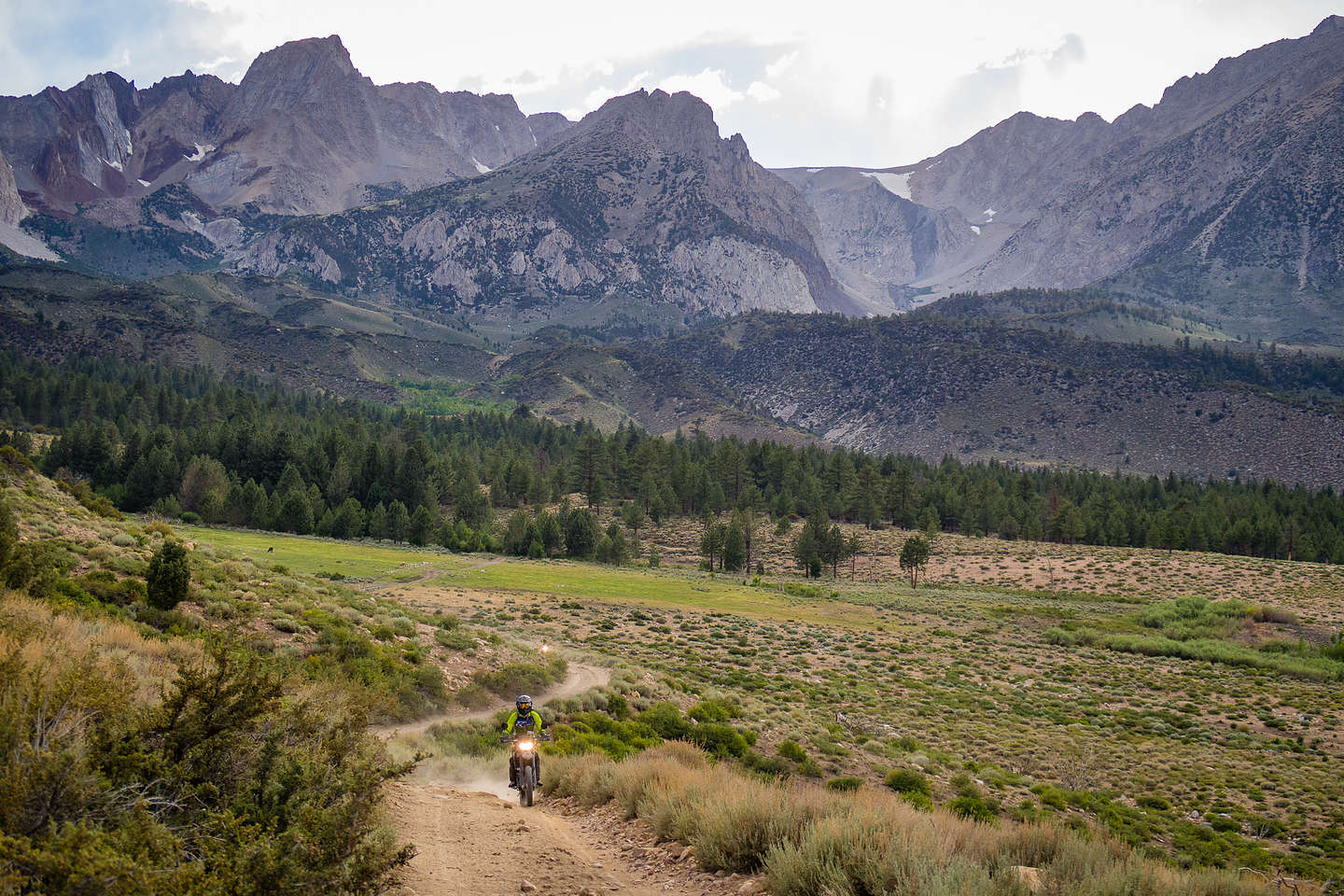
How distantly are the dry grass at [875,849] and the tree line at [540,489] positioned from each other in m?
69.9

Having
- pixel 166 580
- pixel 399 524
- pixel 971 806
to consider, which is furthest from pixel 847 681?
pixel 399 524

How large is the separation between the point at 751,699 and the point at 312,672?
1534 cm

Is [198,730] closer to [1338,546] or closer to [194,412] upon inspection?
[1338,546]

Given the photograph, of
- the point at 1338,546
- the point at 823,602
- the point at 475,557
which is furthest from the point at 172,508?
the point at 1338,546

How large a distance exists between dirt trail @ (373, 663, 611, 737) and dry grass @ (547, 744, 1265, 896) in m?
8.22

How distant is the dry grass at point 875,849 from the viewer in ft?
23.7

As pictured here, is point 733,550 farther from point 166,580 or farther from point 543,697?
point 166,580

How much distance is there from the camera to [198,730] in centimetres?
759

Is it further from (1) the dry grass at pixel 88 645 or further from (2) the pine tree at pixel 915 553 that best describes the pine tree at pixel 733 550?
(1) the dry grass at pixel 88 645

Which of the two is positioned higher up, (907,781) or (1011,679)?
(907,781)

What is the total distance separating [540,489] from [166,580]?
8898 centimetres

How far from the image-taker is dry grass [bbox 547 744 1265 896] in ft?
23.7

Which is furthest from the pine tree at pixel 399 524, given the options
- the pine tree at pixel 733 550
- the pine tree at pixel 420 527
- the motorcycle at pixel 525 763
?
the motorcycle at pixel 525 763

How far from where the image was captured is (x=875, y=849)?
25.2 feet
